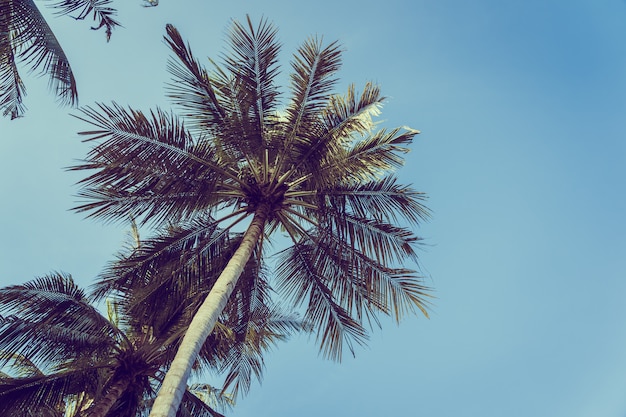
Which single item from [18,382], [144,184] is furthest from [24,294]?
[144,184]

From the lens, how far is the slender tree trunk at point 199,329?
18.8 feet

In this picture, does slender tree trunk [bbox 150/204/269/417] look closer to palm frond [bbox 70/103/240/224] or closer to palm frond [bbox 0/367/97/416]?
palm frond [bbox 70/103/240/224]

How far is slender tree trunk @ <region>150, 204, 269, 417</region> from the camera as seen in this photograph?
18.8 ft

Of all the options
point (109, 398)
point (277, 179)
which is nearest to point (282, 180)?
point (277, 179)

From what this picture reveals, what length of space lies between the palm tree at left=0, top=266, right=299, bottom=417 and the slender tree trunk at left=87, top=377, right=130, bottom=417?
0.06 feet

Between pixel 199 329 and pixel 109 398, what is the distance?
12.5 ft

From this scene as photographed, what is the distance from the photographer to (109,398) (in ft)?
30.4

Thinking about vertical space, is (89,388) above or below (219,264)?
below

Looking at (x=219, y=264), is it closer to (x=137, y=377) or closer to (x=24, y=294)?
(x=137, y=377)

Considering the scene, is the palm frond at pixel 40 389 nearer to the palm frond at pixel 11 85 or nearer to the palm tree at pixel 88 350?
the palm tree at pixel 88 350

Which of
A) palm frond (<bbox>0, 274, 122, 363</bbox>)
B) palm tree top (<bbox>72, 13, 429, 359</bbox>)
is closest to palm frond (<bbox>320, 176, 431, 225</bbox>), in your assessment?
palm tree top (<bbox>72, 13, 429, 359</bbox>)

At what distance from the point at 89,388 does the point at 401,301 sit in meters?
6.40

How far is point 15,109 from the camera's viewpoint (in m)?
9.00

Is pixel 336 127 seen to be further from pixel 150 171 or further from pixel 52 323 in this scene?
pixel 52 323
